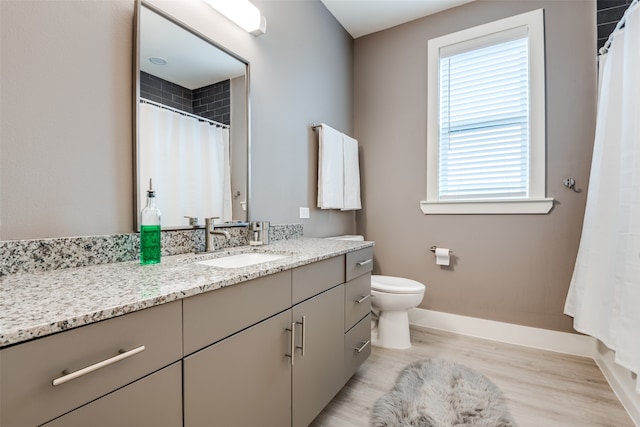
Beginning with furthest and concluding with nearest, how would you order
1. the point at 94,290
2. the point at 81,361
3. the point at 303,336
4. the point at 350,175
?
the point at 350,175 < the point at 303,336 < the point at 94,290 < the point at 81,361

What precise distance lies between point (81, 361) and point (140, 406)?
183 millimetres

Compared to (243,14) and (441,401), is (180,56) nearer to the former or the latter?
(243,14)

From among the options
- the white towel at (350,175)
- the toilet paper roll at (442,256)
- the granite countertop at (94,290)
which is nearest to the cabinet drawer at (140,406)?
the granite countertop at (94,290)

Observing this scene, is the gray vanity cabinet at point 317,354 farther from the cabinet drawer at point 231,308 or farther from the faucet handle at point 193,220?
the faucet handle at point 193,220

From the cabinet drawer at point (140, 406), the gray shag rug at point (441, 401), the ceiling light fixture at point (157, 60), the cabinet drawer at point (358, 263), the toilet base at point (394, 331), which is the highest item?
the ceiling light fixture at point (157, 60)

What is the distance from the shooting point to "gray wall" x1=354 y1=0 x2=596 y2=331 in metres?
2.09

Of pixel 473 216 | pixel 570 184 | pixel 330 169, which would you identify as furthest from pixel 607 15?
pixel 330 169

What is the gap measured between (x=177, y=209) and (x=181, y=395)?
2.67ft

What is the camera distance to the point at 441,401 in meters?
1.51

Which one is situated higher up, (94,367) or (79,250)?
(79,250)

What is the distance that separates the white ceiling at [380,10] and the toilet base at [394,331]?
242cm

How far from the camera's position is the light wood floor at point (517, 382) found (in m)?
1.46

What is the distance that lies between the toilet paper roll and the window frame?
319 millimetres

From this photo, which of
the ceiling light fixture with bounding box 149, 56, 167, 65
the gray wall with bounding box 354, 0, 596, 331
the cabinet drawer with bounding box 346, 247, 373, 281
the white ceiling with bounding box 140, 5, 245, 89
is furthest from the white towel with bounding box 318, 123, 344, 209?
the ceiling light fixture with bounding box 149, 56, 167, 65
